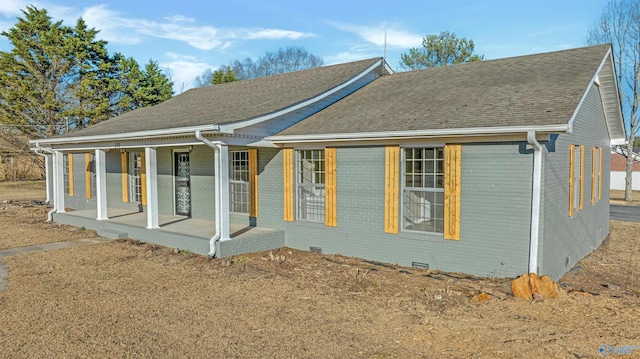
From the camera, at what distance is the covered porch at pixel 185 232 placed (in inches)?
381

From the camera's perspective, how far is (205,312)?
6.16 m

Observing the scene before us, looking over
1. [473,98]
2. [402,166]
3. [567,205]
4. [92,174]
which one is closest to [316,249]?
[402,166]

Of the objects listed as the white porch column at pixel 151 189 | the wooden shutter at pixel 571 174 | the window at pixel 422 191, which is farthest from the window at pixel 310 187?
the wooden shutter at pixel 571 174

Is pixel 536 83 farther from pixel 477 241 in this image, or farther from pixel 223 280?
pixel 223 280

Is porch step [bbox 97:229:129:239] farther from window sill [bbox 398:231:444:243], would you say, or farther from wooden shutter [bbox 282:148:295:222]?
window sill [bbox 398:231:444:243]

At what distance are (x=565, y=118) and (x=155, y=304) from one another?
6724 mm

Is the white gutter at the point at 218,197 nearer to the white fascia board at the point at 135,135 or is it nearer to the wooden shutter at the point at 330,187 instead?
the white fascia board at the point at 135,135

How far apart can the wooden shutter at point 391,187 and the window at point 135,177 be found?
965 centimetres

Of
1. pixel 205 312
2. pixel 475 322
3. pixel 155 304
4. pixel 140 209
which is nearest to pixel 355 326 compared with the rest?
pixel 475 322

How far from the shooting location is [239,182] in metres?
11.8

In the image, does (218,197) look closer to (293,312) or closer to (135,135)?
(135,135)

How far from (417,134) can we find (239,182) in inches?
217

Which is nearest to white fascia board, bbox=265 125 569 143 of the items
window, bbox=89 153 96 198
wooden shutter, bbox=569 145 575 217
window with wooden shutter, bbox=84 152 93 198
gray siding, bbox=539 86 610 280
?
gray siding, bbox=539 86 610 280

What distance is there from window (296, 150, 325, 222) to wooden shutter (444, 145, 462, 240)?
3.16 meters
